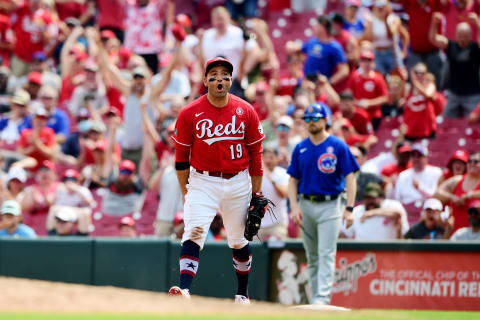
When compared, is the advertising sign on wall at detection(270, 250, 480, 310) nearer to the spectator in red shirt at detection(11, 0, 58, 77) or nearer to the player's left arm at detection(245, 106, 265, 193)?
the player's left arm at detection(245, 106, 265, 193)

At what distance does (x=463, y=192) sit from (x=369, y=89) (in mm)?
3415

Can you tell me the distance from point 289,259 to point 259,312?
A: 414 cm

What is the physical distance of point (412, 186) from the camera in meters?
11.6

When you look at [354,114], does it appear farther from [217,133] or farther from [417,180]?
[217,133]

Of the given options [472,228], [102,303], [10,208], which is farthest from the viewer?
[10,208]

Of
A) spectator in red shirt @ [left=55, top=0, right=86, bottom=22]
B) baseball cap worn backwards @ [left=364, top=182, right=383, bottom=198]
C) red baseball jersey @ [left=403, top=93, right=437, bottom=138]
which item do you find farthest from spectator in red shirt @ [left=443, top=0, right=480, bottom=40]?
spectator in red shirt @ [left=55, top=0, right=86, bottom=22]

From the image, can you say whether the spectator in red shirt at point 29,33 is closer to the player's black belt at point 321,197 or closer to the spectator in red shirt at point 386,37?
the spectator in red shirt at point 386,37

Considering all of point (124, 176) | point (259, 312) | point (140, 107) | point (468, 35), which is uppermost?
point (468, 35)

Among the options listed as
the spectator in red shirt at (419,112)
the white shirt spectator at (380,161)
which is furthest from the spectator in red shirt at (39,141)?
the spectator in red shirt at (419,112)

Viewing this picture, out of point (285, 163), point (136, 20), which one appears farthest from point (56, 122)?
point (285, 163)

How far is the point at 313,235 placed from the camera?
9.77m

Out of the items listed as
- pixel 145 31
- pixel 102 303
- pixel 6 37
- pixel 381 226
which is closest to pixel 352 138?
pixel 381 226

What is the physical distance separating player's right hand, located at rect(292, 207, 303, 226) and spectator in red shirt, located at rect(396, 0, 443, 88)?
16.8 feet

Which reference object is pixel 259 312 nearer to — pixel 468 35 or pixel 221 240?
pixel 221 240
